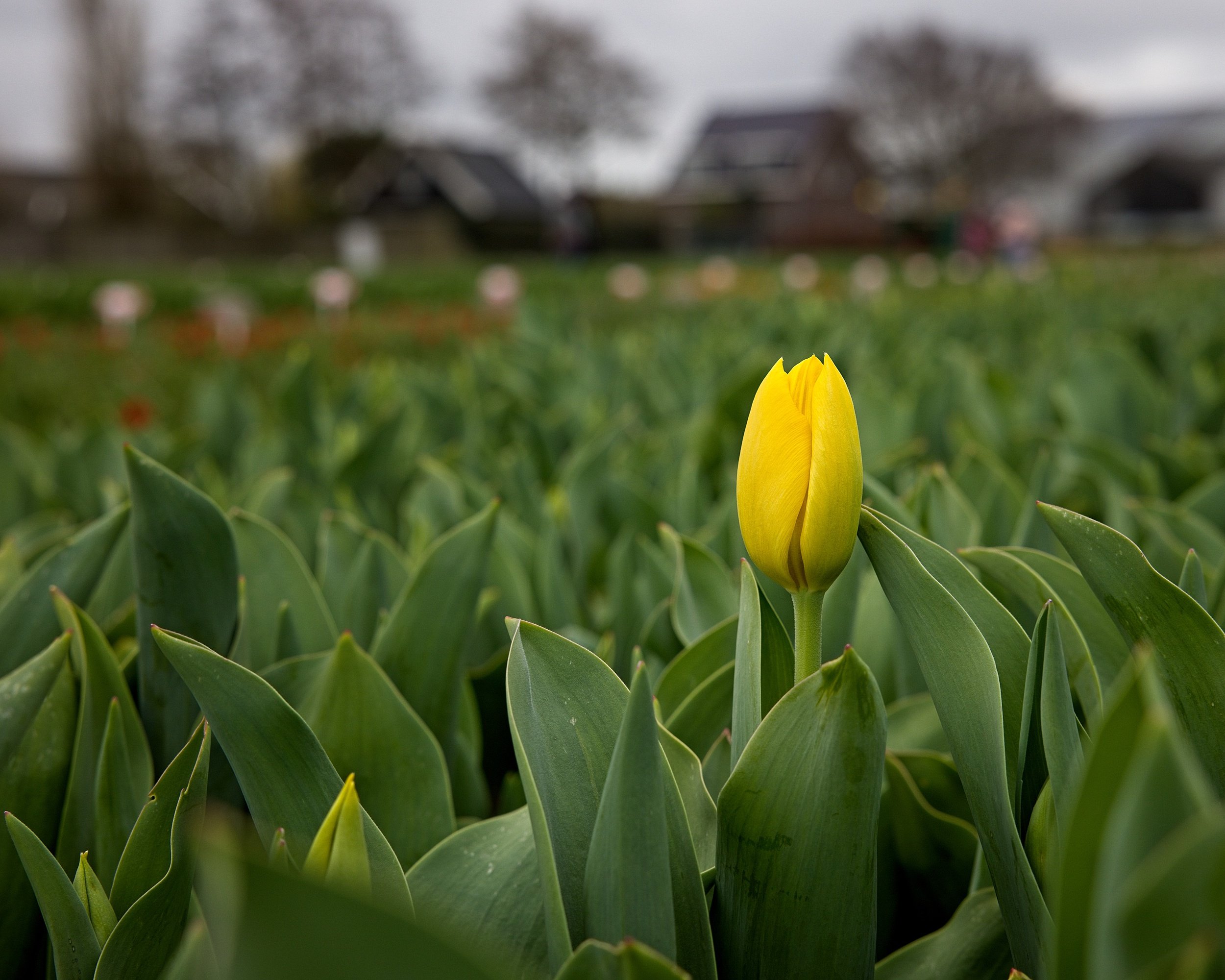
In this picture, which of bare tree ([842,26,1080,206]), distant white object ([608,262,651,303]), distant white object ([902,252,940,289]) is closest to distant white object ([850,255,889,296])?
distant white object ([902,252,940,289])

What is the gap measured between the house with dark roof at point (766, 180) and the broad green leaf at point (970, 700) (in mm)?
47821

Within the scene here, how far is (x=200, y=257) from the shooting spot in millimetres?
34625

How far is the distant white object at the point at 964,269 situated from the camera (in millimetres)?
10992

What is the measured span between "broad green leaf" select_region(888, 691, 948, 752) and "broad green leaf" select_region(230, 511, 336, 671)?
1.97 ft

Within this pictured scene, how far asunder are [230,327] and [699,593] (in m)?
7.74

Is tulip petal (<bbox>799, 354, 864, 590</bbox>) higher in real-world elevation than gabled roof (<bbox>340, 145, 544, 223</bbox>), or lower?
lower

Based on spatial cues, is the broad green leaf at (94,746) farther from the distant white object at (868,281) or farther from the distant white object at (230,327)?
the distant white object at (868,281)

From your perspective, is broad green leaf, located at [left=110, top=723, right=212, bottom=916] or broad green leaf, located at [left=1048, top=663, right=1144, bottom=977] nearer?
broad green leaf, located at [left=1048, top=663, right=1144, bottom=977]

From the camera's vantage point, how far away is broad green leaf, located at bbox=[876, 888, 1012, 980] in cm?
78

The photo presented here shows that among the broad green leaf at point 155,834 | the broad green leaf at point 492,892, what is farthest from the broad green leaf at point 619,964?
the broad green leaf at point 155,834

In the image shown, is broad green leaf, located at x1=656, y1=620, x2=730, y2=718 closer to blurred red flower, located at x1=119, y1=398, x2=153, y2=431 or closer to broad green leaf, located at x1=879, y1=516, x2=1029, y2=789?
broad green leaf, located at x1=879, y1=516, x2=1029, y2=789

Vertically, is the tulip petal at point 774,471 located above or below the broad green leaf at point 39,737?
above

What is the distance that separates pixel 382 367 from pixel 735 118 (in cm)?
6099

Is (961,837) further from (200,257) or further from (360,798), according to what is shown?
(200,257)
